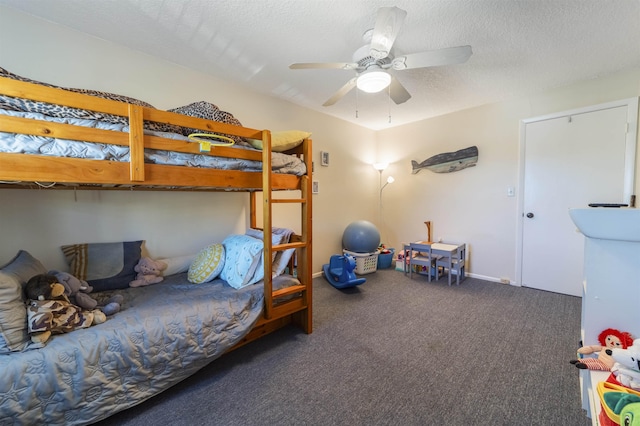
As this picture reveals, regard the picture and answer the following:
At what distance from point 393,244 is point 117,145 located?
397 cm

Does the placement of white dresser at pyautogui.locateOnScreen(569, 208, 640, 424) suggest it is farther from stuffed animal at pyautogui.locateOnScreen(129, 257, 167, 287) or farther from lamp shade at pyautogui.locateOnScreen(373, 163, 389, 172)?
lamp shade at pyautogui.locateOnScreen(373, 163, 389, 172)

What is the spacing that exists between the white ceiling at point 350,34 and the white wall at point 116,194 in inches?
4.6

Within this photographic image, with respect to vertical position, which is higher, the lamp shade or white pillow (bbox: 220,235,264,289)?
the lamp shade

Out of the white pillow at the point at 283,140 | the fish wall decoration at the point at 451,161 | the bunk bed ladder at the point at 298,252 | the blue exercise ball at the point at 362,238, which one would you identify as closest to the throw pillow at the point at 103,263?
the bunk bed ladder at the point at 298,252

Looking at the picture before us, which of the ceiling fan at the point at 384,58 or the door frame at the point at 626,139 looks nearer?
the ceiling fan at the point at 384,58

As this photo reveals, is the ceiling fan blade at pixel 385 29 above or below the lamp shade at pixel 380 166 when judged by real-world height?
above

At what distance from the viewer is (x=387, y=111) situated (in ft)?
11.3

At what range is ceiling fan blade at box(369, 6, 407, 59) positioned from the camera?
4.26 feet

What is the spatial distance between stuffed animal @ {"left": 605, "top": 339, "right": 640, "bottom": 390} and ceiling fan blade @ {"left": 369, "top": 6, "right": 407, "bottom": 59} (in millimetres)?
1640

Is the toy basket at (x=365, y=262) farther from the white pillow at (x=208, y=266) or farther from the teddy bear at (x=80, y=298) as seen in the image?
the teddy bear at (x=80, y=298)

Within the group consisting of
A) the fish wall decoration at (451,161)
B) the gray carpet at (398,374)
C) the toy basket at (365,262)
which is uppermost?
the fish wall decoration at (451,161)

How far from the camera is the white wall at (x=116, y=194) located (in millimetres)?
1715

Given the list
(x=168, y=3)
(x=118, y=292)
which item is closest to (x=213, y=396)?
(x=118, y=292)

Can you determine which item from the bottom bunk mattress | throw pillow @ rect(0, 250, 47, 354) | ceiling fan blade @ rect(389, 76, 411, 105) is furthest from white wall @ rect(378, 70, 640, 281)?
throw pillow @ rect(0, 250, 47, 354)
